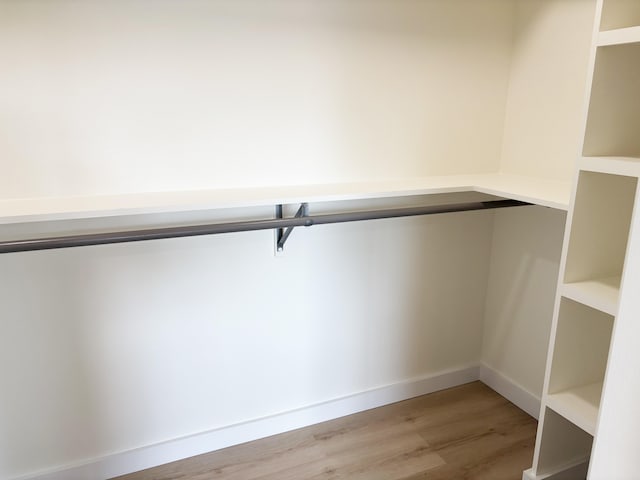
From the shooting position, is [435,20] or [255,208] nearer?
[255,208]

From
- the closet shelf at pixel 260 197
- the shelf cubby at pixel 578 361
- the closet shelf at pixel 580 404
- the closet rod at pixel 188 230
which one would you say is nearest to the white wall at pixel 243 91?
the closet shelf at pixel 260 197

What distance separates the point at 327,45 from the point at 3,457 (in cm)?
190

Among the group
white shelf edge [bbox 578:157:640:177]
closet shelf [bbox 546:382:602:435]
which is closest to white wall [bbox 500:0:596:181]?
white shelf edge [bbox 578:157:640:177]

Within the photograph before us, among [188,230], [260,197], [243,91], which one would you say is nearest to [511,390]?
[260,197]

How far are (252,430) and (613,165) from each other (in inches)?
65.7

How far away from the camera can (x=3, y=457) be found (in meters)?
1.69

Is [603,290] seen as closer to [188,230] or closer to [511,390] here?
[511,390]

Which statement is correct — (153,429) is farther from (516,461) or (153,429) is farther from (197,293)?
(516,461)

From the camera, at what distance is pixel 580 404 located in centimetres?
158

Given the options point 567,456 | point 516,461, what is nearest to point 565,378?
point 567,456

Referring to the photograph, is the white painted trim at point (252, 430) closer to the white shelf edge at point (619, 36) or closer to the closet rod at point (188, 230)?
the closet rod at point (188, 230)

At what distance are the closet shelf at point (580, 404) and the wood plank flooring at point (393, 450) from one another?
0.48 metres

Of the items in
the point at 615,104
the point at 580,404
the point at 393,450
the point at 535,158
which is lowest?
the point at 393,450

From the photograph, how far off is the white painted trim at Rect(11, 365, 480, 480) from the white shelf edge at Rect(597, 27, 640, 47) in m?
1.66
